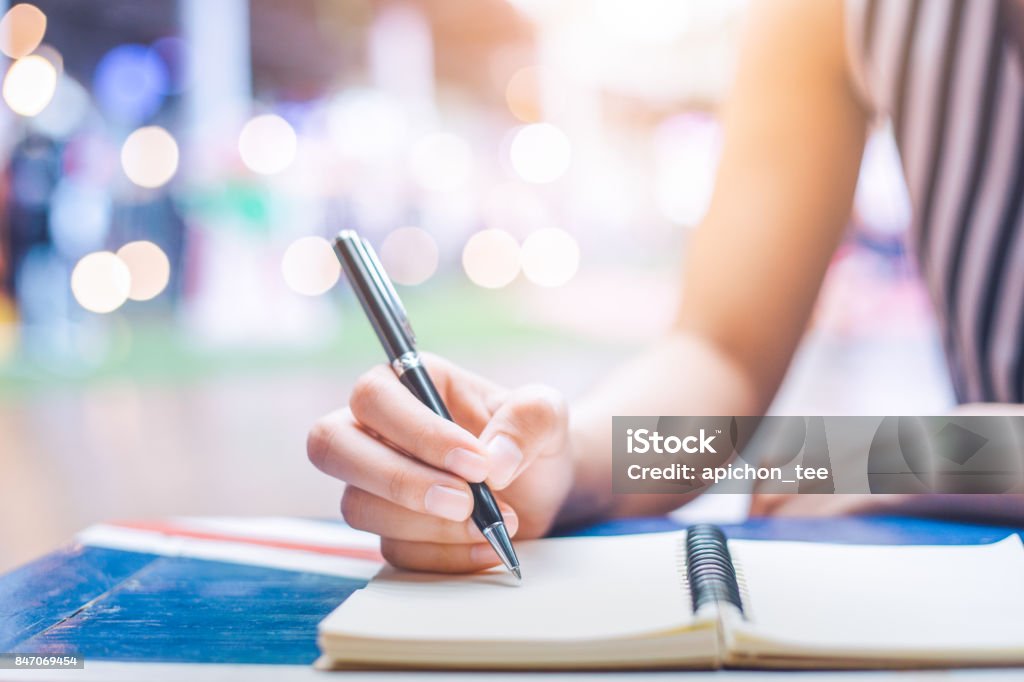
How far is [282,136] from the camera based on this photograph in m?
5.95

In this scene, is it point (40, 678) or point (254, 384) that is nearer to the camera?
point (40, 678)

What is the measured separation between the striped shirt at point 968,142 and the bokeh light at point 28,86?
431 centimetres

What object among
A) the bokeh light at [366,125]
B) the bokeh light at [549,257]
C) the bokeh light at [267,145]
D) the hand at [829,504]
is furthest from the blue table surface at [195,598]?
the bokeh light at [549,257]

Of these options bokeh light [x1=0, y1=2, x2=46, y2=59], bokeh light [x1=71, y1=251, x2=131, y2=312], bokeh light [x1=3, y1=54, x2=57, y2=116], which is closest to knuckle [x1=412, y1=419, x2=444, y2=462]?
bokeh light [x1=3, y1=54, x2=57, y2=116]

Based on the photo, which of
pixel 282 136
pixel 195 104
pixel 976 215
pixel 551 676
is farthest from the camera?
pixel 282 136

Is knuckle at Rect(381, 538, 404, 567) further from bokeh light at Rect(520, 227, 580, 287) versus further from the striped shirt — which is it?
bokeh light at Rect(520, 227, 580, 287)

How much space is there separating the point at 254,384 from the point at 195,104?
2.73m

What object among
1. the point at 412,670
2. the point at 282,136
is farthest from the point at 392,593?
the point at 282,136

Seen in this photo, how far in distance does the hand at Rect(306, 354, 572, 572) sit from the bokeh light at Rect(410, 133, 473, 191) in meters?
8.31

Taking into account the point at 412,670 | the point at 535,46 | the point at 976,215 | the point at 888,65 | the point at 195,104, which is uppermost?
the point at 535,46

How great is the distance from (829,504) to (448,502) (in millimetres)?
245

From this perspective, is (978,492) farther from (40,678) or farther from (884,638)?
(40,678)

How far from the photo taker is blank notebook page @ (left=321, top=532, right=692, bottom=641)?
316 millimetres

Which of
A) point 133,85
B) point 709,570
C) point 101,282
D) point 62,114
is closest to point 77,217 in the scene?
point 62,114
